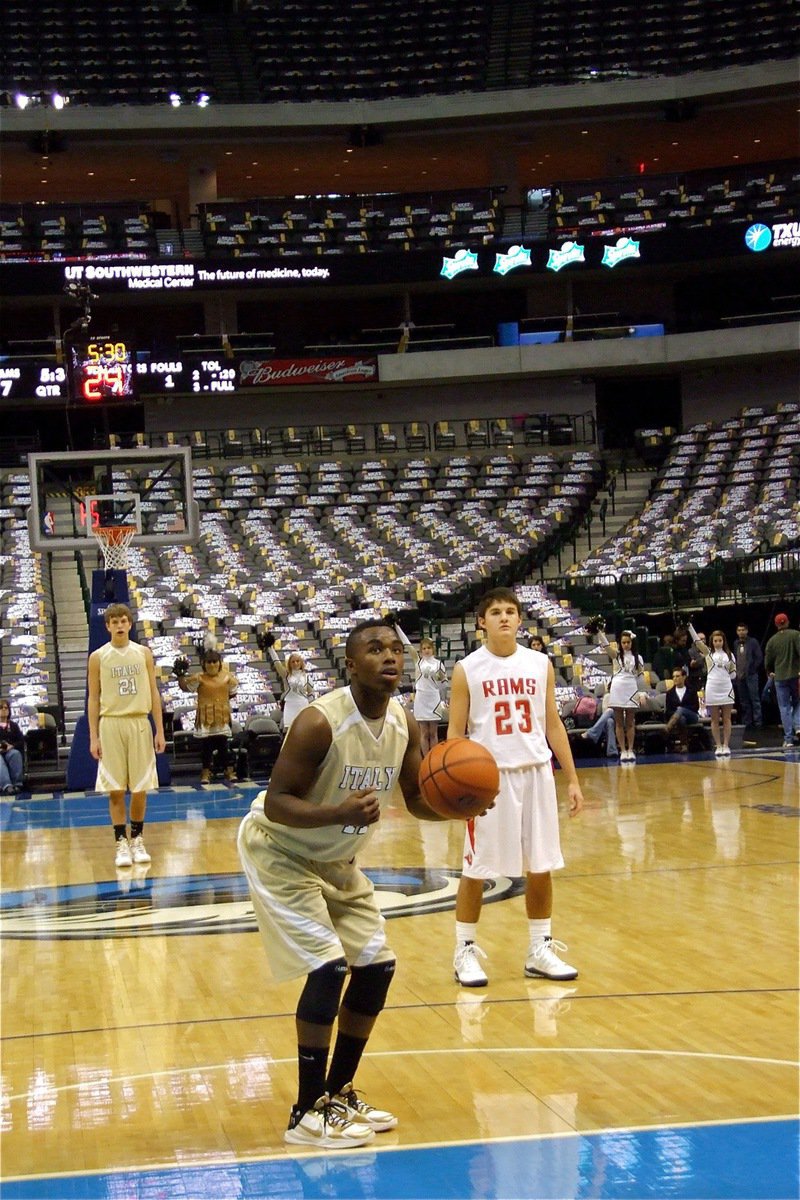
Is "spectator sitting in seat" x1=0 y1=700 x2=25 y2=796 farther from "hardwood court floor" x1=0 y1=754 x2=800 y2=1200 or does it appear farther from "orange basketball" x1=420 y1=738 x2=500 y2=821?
"orange basketball" x1=420 y1=738 x2=500 y2=821

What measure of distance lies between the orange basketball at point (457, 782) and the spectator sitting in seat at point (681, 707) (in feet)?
42.0

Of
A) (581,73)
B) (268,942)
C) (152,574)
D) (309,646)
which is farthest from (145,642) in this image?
(581,73)

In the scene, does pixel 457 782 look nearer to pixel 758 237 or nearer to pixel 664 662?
pixel 664 662

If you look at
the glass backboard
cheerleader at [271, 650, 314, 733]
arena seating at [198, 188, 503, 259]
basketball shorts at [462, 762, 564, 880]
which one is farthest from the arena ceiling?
basketball shorts at [462, 762, 564, 880]

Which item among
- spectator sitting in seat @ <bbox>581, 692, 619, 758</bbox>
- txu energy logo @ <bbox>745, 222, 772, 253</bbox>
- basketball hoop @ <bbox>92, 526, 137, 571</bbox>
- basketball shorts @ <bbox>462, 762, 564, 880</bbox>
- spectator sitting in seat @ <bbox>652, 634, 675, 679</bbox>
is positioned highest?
txu energy logo @ <bbox>745, 222, 772, 253</bbox>

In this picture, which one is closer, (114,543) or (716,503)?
(114,543)

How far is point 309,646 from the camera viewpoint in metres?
20.1

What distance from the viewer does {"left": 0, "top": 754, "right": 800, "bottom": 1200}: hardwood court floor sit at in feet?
13.1

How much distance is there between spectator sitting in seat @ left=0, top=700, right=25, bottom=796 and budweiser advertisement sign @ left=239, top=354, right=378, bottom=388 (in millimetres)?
15722

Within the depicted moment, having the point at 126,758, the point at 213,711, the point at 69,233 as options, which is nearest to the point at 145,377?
the point at 69,233

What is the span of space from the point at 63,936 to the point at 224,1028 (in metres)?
2.36

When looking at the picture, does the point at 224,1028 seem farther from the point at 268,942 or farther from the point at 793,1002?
the point at 793,1002

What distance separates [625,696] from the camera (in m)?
16.2

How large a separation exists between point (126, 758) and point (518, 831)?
4465 millimetres
